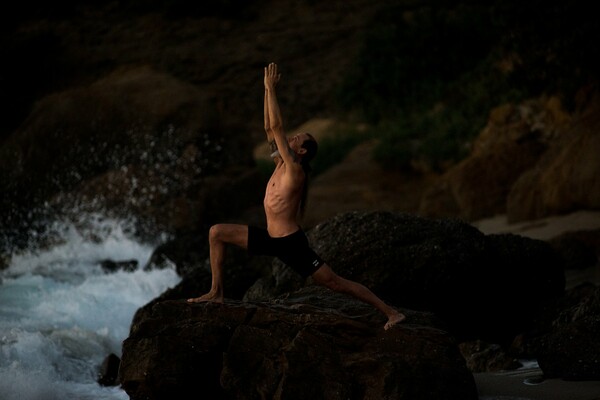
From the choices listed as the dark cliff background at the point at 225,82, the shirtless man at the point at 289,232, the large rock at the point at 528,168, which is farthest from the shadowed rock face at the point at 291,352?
the dark cliff background at the point at 225,82

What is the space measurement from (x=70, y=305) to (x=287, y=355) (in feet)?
20.7

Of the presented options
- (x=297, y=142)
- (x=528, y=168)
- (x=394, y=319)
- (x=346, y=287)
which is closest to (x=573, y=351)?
(x=394, y=319)

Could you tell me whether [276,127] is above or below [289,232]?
above

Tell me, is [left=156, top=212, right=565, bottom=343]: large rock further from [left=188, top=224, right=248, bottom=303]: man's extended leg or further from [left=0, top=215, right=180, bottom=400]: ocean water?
[left=0, top=215, right=180, bottom=400]: ocean water

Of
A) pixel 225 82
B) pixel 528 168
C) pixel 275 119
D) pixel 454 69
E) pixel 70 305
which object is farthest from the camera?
pixel 225 82

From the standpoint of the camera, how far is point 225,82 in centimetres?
2953

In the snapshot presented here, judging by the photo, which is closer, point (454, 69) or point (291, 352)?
point (291, 352)

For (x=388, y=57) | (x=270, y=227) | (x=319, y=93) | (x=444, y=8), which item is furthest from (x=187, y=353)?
(x=319, y=93)

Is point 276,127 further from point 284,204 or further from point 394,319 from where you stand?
point 394,319

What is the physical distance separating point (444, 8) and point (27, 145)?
11890mm

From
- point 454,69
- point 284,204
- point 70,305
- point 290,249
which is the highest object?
point 454,69

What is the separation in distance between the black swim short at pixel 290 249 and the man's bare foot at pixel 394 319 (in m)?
0.53

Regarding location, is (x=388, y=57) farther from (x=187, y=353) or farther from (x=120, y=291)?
(x=187, y=353)

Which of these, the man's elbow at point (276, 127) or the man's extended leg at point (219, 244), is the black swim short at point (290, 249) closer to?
the man's extended leg at point (219, 244)
